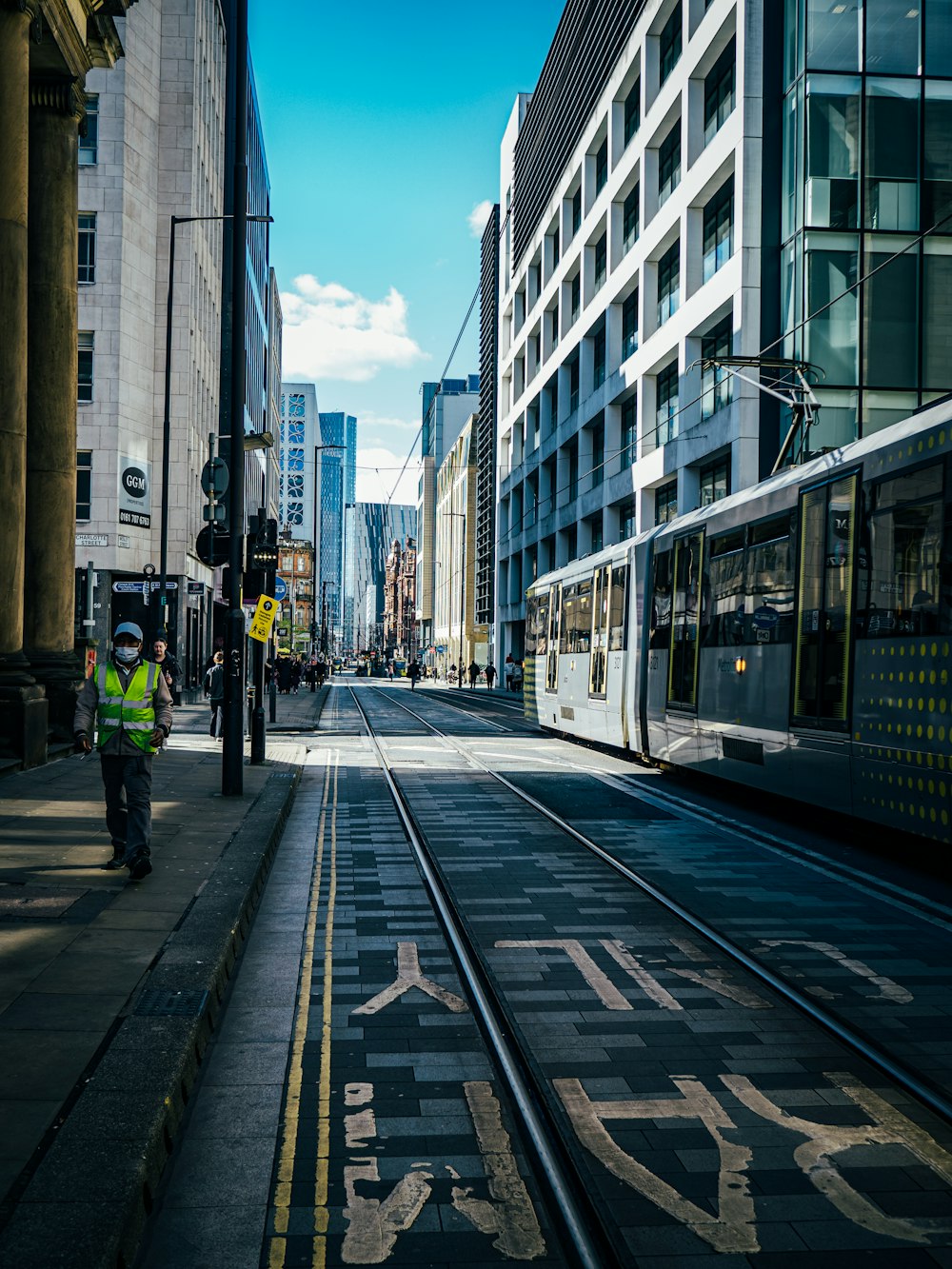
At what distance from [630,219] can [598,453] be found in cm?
1042

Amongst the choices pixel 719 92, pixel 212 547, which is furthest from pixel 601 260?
pixel 212 547

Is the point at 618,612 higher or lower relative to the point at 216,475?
lower

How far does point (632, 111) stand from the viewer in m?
46.3

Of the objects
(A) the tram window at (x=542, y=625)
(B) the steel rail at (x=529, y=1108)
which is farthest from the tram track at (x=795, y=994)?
(A) the tram window at (x=542, y=625)

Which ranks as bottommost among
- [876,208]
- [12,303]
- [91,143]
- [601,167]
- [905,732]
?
[905,732]

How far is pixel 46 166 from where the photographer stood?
58.5 feet

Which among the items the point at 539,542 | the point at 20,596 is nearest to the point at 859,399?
the point at 20,596

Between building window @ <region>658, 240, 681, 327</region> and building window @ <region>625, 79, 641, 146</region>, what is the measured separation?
645 centimetres

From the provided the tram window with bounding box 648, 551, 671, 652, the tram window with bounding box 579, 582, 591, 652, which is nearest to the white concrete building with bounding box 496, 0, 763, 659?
the tram window with bounding box 579, 582, 591, 652

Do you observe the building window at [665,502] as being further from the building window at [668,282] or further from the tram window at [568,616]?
the tram window at [568,616]

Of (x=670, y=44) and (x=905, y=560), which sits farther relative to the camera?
(x=670, y=44)

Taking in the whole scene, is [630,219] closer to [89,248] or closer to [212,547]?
[89,248]

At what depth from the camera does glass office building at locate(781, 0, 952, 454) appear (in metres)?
29.6

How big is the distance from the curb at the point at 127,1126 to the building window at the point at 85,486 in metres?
33.6
